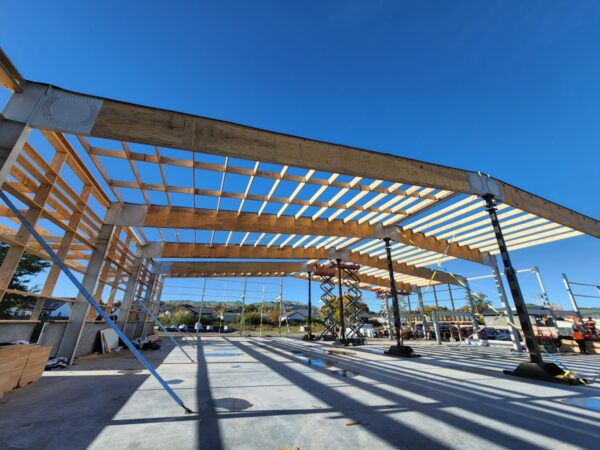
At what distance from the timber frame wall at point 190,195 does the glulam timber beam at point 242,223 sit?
42 millimetres

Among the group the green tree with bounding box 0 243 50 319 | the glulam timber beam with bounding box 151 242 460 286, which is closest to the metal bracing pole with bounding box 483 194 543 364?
the glulam timber beam with bounding box 151 242 460 286

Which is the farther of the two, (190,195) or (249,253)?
(249,253)

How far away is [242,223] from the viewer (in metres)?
10.3

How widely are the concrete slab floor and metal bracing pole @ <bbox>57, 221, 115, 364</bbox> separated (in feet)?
5.66

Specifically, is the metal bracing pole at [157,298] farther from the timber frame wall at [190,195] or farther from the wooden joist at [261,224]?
the wooden joist at [261,224]

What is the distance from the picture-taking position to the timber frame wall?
4.99m

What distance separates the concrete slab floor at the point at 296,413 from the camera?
2.49 metres

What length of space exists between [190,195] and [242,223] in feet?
7.20

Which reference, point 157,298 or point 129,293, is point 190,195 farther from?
point 157,298

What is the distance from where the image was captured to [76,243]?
8.25m

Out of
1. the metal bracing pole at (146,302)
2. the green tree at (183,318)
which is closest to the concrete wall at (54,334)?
the metal bracing pole at (146,302)

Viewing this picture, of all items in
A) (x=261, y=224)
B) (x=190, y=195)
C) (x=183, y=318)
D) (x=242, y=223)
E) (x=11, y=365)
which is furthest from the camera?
(x=183, y=318)

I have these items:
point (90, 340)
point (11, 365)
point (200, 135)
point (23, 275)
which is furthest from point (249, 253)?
point (23, 275)

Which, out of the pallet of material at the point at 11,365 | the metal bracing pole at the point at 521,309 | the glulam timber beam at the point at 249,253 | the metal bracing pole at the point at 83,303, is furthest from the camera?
the glulam timber beam at the point at 249,253
